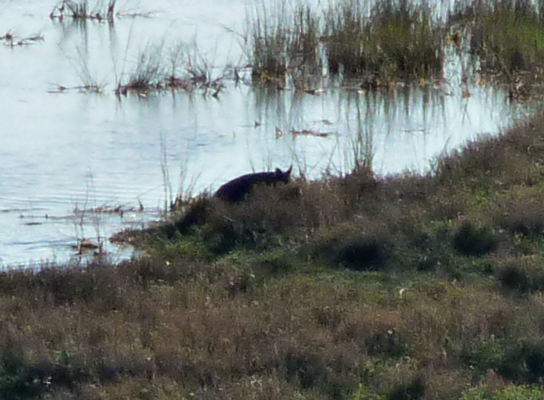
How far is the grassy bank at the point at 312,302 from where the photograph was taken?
541cm

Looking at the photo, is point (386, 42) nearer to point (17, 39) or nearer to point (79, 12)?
point (17, 39)

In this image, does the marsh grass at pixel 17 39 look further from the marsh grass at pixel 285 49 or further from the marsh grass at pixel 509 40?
the marsh grass at pixel 509 40

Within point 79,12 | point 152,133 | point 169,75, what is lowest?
point 152,133

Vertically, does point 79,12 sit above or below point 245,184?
above

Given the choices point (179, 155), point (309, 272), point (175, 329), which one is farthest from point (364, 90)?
point (175, 329)

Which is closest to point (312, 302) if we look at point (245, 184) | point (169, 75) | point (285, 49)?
point (245, 184)

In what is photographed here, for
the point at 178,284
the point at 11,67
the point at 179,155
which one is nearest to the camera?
the point at 178,284

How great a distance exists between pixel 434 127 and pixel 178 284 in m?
7.91

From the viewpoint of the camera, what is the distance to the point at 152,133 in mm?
14312

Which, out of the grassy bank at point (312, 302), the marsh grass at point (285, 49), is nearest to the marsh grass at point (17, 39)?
the marsh grass at point (285, 49)

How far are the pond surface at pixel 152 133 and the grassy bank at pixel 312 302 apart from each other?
4.03ft

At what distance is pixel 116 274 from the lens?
729 cm

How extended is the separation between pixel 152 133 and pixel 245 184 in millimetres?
4715

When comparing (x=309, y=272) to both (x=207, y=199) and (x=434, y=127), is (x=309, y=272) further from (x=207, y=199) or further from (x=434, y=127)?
(x=434, y=127)
